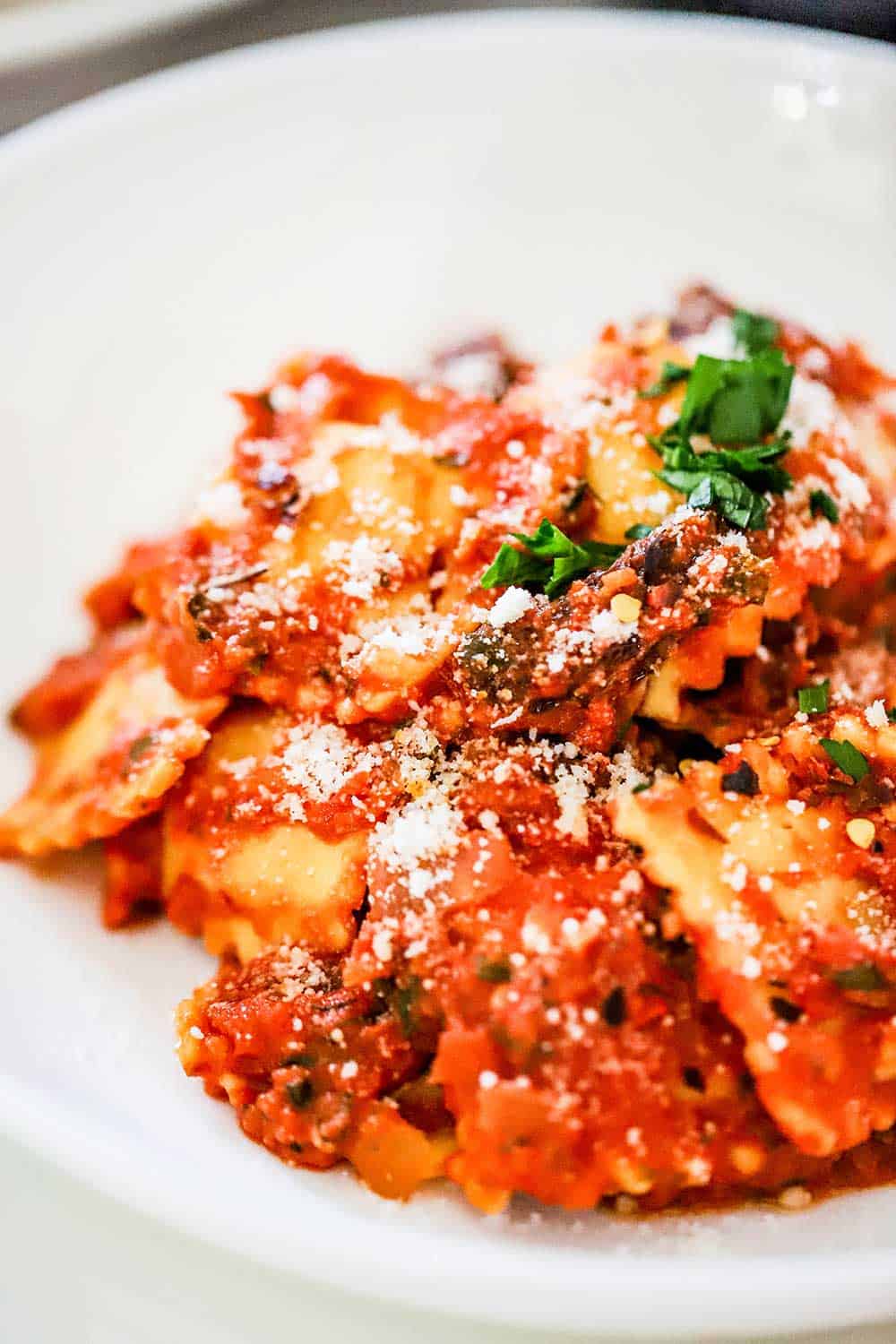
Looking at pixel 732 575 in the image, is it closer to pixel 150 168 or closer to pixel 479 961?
pixel 479 961

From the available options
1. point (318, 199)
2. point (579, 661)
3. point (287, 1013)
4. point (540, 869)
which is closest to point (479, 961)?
point (540, 869)

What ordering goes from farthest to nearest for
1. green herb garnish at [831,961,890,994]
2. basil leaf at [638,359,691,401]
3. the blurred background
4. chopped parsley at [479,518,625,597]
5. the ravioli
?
1. the blurred background
2. basil leaf at [638,359,691,401]
3. the ravioli
4. chopped parsley at [479,518,625,597]
5. green herb garnish at [831,961,890,994]

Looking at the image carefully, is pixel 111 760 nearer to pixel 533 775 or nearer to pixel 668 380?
pixel 533 775

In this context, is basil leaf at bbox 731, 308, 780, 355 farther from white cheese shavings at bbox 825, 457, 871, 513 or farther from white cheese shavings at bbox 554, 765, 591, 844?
white cheese shavings at bbox 554, 765, 591, 844

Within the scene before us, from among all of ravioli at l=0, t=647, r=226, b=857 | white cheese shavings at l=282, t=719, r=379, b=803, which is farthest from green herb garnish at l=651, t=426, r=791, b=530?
ravioli at l=0, t=647, r=226, b=857

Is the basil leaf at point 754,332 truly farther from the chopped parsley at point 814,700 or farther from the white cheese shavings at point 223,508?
the white cheese shavings at point 223,508

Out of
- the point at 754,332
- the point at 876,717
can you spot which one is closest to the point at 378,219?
the point at 754,332
